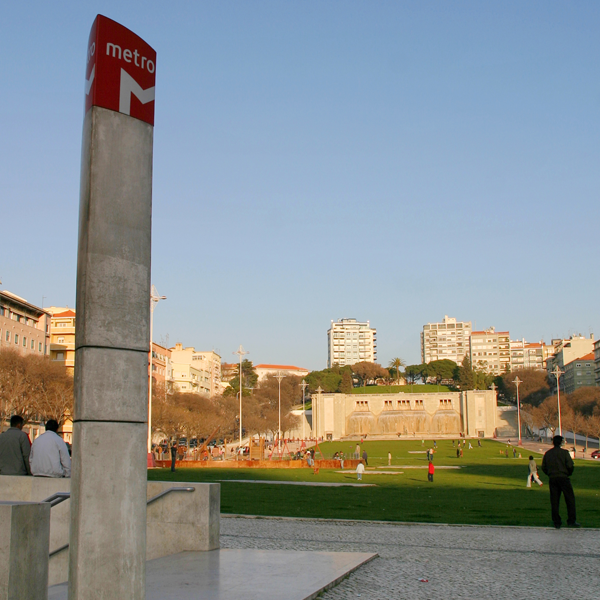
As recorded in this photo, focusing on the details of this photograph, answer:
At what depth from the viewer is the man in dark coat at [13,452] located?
9109 mm

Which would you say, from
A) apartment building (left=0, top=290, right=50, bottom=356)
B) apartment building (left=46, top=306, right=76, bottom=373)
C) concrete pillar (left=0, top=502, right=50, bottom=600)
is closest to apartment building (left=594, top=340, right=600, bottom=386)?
apartment building (left=46, top=306, right=76, bottom=373)

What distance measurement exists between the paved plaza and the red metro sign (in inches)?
183

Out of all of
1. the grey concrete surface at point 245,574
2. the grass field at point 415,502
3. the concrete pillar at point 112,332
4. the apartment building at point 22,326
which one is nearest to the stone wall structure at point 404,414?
the apartment building at point 22,326

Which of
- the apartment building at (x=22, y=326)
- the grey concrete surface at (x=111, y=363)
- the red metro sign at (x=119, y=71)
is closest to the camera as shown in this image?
the grey concrete surface at (x=111, y=363)

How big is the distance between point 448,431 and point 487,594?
119m

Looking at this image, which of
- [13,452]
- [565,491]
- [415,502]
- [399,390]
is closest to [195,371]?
[399,390]

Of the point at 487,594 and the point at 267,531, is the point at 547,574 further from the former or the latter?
the point at 267,531

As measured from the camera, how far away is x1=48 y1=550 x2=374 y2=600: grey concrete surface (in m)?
6.43

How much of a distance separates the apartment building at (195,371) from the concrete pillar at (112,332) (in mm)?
103880

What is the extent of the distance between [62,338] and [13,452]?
8277cm

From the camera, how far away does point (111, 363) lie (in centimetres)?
491

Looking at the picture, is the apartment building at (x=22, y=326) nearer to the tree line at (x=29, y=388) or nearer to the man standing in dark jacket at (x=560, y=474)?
the tree line at (x=29, y=388)

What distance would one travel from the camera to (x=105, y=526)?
4719 millimetres

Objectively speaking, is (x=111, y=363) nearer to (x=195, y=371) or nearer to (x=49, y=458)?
(x=49, y=458)
